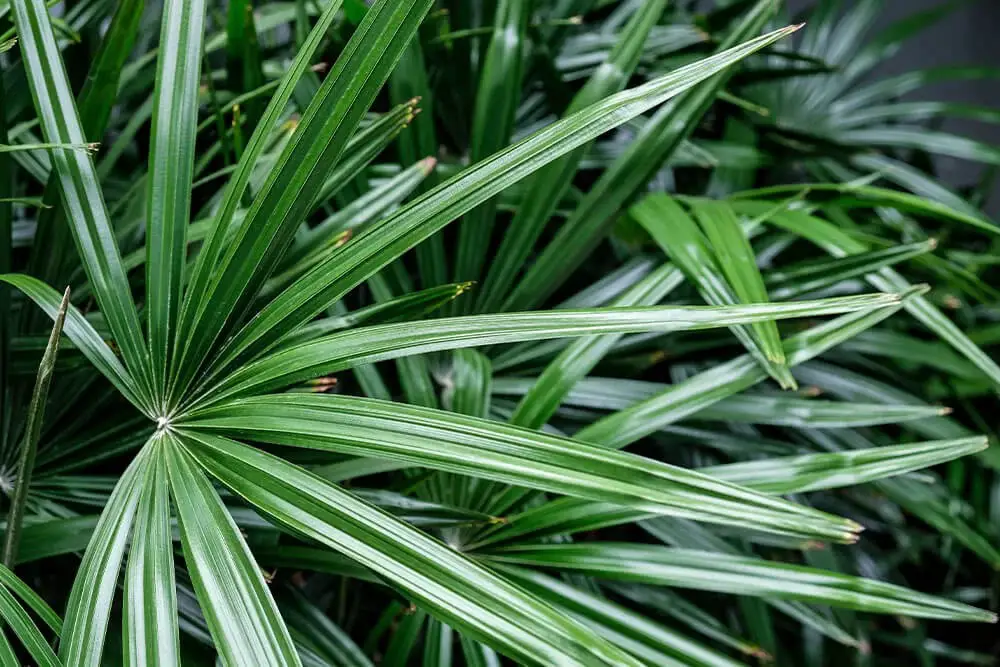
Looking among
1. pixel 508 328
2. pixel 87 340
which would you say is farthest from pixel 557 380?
pixel 87 340

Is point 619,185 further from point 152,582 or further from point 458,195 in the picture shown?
point 152,582

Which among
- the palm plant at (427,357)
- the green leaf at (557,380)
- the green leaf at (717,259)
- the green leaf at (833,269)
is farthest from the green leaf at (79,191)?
the green leaf at (833,269)

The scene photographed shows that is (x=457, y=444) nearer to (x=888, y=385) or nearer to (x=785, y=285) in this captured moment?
(x=785, y=285)

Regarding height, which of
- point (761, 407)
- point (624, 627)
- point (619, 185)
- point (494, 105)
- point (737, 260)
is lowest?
point (624, 627)

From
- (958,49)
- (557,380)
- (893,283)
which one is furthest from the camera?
(958,49)

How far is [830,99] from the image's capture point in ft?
3.74

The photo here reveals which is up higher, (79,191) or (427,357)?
(79,191)

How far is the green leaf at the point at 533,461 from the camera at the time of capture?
1.19ft

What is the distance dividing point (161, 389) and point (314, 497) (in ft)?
0.49

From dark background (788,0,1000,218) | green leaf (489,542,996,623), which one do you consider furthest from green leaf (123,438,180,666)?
dark background (788,0,1000,218)

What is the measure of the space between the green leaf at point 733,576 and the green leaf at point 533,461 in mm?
147

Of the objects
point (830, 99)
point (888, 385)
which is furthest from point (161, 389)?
point (830, 99)

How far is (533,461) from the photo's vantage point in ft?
1.20

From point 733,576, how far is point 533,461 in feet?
0.80
